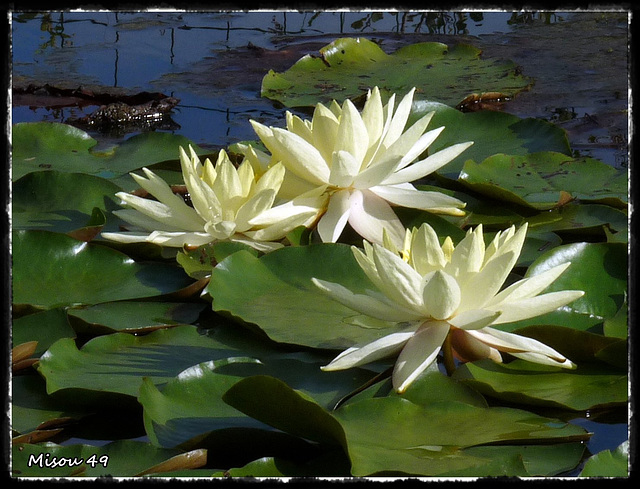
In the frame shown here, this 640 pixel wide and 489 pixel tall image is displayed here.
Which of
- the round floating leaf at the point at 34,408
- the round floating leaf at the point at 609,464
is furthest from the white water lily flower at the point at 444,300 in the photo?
the round floating leaf at the point at 34,408

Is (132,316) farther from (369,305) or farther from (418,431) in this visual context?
(418,431)

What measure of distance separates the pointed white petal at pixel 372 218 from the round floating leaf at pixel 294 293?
22 centimetres

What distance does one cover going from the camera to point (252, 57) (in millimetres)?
5133

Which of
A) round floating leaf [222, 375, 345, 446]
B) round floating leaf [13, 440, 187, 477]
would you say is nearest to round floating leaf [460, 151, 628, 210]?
round floating leaf [222, 375, 345, 446]

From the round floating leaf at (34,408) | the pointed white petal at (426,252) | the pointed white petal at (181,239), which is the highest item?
the pointed white petal at (426,252)

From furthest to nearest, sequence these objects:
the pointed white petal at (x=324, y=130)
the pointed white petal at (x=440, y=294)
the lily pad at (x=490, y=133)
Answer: the lily pad at (x=490, y=133) < the pointed white petal at (x=324, y=130) < the pointed white petal at (x=440, y=294)

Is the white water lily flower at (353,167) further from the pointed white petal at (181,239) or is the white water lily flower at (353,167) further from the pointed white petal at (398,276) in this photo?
the pointed white petal at (398,276)

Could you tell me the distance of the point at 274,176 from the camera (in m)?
2.34

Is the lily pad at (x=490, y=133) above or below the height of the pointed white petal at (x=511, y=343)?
above

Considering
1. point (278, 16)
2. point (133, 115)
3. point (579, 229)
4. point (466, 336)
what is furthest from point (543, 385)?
point (278, 16)

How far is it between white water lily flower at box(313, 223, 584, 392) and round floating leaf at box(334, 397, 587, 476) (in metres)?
0.09

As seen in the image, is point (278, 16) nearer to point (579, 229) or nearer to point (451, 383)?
point (579, 229)

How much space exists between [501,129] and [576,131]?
→ 0.50m

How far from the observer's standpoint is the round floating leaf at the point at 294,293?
1.92m
